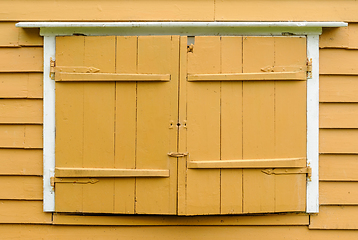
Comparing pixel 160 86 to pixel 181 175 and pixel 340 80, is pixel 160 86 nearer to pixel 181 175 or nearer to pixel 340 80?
pixel 181 175

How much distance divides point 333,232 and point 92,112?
80.2 inches

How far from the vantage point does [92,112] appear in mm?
2084

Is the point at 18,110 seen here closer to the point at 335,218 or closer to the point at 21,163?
the point at 21,163

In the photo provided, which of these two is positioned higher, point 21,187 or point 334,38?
point 334,38

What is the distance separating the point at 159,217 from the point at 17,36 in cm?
175

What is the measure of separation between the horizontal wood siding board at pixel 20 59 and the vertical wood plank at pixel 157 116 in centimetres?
80

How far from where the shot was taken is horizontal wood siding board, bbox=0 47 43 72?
217 centimetres

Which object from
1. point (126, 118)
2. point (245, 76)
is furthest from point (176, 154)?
point (245, 76)

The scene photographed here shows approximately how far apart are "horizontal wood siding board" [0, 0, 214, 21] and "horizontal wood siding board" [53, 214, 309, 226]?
1.51 m

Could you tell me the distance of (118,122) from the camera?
2.09m

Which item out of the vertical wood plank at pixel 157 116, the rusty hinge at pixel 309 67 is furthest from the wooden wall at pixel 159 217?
the vertical wood plank at pixel 157 116

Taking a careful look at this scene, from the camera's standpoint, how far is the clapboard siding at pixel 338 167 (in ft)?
7.13

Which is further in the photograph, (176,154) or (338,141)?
(338,141)

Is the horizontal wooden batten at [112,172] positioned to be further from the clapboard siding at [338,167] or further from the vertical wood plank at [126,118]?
the clapboard siding at [338,167]
